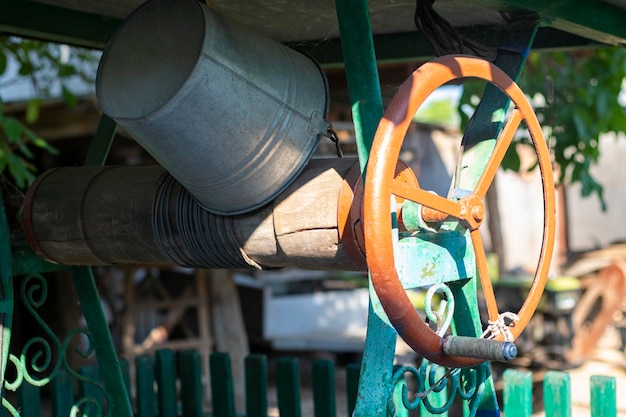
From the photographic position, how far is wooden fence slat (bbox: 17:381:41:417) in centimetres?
296

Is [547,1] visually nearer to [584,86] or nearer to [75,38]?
[75,38]

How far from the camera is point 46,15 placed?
2445 mm

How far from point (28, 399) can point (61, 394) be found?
135 mm

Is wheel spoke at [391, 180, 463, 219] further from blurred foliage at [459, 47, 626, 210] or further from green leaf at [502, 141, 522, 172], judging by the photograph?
blurred foliage at [459, 47, 626, 210]

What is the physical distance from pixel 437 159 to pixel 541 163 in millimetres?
7805

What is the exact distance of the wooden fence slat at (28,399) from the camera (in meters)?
2.96

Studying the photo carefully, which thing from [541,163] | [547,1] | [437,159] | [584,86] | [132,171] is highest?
[437,159]

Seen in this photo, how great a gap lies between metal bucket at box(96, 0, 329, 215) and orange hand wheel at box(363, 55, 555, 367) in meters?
0.33

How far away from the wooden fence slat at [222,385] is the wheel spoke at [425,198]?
174 cm

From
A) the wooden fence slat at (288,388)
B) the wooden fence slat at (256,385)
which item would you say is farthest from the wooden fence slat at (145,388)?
the wooden fence slat at (288,388)

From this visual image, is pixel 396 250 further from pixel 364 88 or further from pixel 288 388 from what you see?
pixel 288 388

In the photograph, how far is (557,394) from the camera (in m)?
2.45

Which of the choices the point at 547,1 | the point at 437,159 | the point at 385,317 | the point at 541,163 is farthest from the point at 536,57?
the point at 437,159

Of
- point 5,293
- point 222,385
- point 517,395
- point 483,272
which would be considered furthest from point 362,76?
point 222,385
